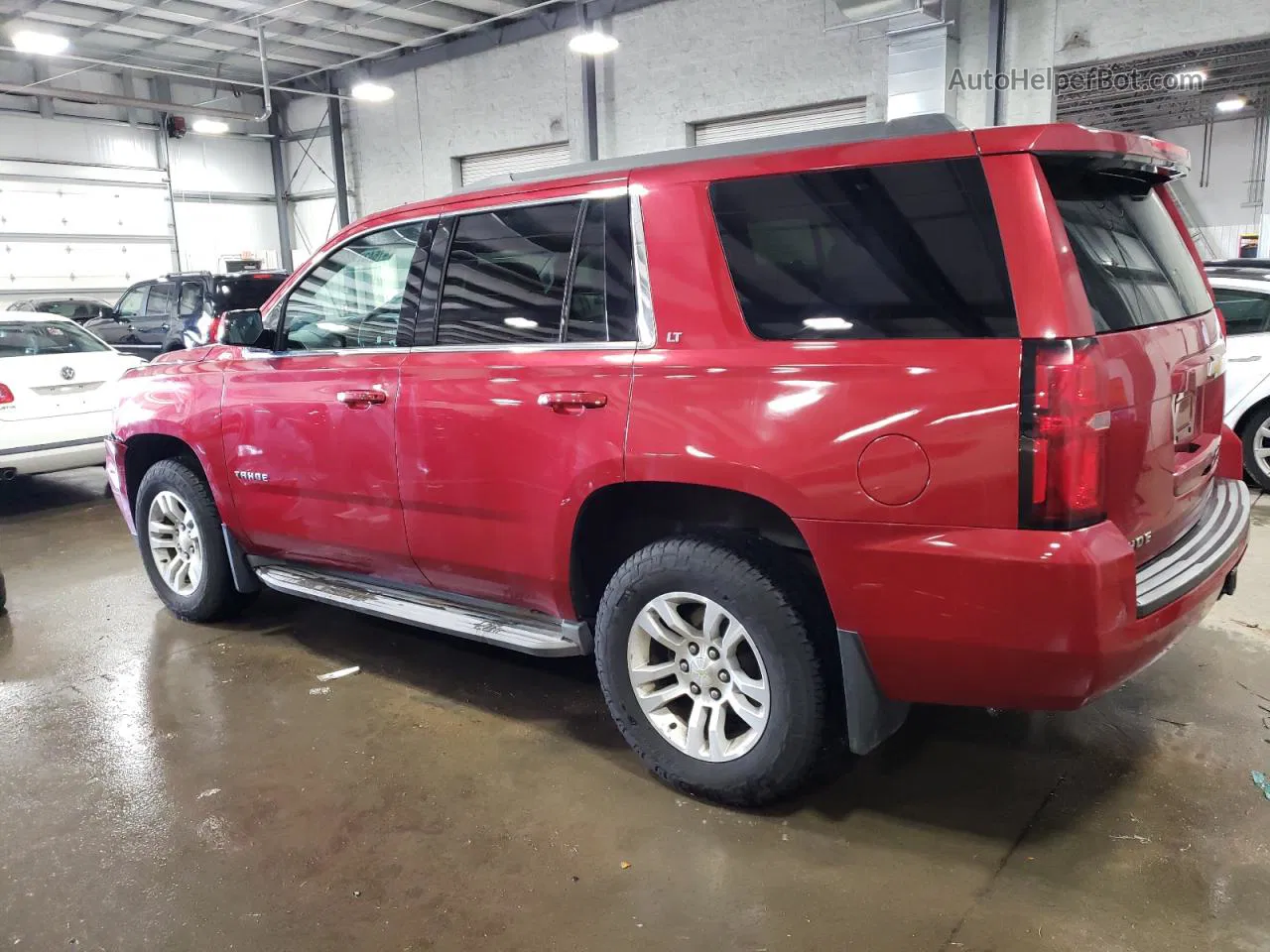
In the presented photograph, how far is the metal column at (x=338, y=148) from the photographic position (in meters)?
18.7

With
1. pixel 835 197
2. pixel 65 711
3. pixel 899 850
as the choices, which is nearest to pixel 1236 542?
pixel 899 850

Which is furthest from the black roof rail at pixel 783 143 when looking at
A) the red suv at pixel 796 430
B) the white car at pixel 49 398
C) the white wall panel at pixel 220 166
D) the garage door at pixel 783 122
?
the white wall panel at pixel 220 166

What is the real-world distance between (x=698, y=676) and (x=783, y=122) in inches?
460

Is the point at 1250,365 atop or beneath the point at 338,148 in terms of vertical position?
beneath

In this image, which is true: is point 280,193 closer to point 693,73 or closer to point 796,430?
point 693,73

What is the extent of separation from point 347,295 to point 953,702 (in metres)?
2.67

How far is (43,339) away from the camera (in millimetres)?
7426

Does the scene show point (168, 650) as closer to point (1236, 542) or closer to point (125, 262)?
point (1236, 542)

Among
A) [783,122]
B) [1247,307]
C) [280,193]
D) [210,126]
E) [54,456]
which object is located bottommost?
[54,456]

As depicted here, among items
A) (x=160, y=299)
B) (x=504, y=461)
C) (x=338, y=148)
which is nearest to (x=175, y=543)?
(x=504, y=461)

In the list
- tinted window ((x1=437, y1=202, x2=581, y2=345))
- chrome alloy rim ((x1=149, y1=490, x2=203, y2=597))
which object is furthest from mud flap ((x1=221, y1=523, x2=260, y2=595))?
tinted window ((x1=437, y1=202, x2=581, y2=345))

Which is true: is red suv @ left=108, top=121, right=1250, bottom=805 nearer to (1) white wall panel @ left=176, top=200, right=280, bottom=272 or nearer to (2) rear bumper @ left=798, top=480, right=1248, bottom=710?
(2) rear bumper @ left=798, top=480, right=1248, bottom=710

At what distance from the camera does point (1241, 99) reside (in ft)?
61.6

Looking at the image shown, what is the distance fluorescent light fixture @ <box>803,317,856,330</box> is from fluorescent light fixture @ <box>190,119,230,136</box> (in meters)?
18.2
